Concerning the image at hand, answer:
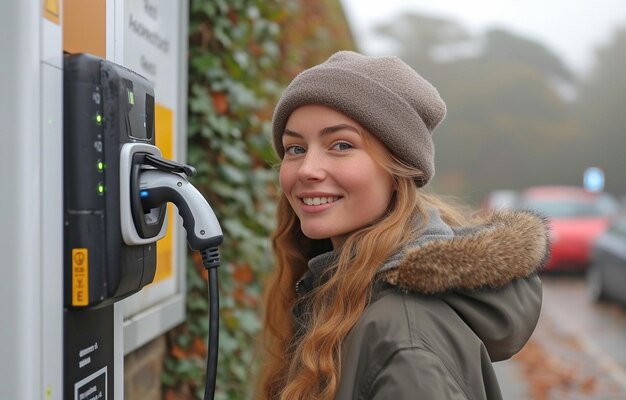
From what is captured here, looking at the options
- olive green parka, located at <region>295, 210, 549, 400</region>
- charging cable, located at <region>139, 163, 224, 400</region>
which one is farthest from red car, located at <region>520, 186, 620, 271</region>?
charging cable, located at <region>139, 163, 224, 400</region>

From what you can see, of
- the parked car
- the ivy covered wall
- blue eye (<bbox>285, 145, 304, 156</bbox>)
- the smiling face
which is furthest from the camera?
the parked car

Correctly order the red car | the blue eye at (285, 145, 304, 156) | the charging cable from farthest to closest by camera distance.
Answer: the red car < the blue eye at (285, 145, 304, 156) < the charging cable

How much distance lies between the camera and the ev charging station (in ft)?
3.72

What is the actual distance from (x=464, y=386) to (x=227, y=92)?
6.74 ft

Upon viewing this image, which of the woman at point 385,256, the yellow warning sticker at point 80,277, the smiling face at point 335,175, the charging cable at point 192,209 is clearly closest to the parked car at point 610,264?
the woman at point 385,256

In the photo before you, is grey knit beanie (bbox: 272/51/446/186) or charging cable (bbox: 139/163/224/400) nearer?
charging cable (bbox: 139/163/224/400)

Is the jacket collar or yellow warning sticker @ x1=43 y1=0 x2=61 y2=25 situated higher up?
A: yellow warning sticker @ x1=43 y1=0 x2=61 y2=25

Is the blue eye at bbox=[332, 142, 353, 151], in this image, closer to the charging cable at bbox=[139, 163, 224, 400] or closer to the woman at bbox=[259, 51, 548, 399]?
the woman at bbox=[259, 51, 548, 399]

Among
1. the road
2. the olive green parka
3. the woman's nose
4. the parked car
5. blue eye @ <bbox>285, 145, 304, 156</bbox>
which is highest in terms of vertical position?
blue eye @ <bbox>285, 145, 304, 156</bbox>

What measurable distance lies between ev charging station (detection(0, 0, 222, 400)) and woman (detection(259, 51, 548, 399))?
29 centimetres

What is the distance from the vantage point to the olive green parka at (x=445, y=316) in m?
1.30

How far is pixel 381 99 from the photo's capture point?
158cm

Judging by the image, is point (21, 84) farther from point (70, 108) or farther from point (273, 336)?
point (273, 336)

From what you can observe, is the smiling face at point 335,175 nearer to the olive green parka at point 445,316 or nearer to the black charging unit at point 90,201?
the olive green parka at point 445,316
